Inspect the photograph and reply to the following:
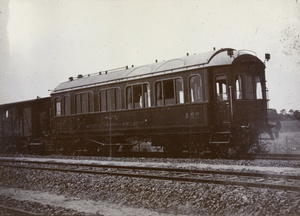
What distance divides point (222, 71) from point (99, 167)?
565 centimetres

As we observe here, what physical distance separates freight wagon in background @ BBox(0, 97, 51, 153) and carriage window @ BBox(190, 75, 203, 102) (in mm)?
10939

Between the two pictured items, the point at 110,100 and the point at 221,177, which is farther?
the point at 110,100

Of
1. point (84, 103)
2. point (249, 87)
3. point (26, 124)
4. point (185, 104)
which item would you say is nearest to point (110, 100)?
point (84, 103)

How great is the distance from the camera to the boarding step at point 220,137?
484 inches

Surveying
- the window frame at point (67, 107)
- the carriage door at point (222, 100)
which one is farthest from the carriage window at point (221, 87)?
the window frame at point (67, 107)

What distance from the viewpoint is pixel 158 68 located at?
47.3ft

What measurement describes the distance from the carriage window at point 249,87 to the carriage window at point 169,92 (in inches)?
95.9

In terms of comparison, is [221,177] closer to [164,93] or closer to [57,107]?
[164,93]

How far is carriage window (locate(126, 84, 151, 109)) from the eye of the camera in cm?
1465

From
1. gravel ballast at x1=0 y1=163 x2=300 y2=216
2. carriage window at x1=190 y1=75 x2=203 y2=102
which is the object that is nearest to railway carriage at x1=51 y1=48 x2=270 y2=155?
carriage window at x1=190 y1=75 x2=203 y2=102

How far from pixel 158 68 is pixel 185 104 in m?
2.21

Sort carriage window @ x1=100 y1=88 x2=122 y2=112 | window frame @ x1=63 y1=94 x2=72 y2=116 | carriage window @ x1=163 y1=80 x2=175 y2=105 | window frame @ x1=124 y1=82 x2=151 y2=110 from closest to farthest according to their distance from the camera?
carriage window @ x1=163 y1=80 x2=175 y2=105, window frame @ x1=124 y1=82 x2=151 y2=110, carriage window @ x1=100 y1=88 x2=122 y2=112, window frame @ x1=63 y1=94 x2=72 y2=116

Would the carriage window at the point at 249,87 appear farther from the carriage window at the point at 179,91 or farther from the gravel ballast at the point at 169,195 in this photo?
the gravel ballast at the point at 169,195

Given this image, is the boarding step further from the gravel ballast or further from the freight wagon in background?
the freight wagon in background
